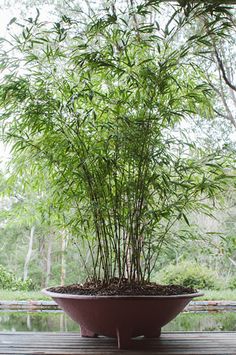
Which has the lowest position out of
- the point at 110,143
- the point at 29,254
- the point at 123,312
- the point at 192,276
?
the point at 123,312

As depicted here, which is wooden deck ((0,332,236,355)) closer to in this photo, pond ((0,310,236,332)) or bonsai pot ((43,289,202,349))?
bonsai pot ((43,289,202,349))

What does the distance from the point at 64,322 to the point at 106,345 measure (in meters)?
1.40

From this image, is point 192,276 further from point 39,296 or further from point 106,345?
point 106,345

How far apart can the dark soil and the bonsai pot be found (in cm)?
7

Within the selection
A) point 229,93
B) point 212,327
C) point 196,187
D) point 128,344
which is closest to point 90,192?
point 196,187

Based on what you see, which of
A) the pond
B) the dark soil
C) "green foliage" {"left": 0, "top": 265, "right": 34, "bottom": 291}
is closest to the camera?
the dark soil

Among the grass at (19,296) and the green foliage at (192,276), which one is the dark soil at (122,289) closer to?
the grass at (19,296)

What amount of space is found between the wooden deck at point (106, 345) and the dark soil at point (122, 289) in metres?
0.24

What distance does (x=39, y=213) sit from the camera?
2885 millimetres

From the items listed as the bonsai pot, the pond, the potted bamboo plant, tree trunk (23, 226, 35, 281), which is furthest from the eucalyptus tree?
tree trunk (23, 226, 35, 281)

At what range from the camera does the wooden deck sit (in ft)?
7.05

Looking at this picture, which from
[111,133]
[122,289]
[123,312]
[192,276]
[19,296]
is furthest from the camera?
[192,276]

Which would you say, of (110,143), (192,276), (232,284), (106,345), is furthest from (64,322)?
(232,284)

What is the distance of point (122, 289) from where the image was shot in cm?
232
